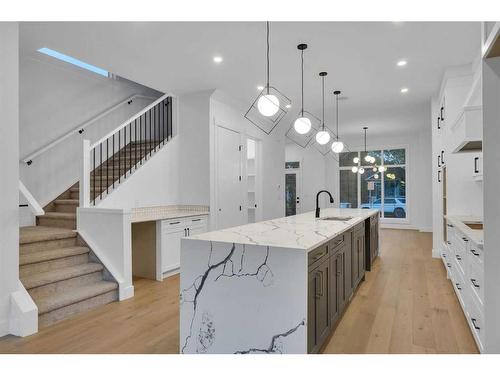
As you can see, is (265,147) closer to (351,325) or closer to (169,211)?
(169,211)

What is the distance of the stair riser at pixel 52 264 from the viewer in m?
3.29

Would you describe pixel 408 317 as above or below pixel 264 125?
below

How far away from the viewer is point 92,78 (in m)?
5.82

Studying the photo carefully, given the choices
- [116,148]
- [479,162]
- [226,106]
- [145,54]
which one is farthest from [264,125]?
[479,162]

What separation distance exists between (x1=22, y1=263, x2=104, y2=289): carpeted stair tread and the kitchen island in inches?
70.8

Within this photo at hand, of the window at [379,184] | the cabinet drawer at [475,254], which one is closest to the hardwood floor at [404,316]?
the cabinet drawer at [475,254]

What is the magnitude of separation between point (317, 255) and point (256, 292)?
492 millimetres

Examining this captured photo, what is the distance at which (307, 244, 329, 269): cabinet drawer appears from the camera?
6.79ft

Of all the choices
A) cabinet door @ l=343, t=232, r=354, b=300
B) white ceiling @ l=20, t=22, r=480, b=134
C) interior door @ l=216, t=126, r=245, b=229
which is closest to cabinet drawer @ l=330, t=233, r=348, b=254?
cabinet door @ l=343, t=232, r=354, b=300

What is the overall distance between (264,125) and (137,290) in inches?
197

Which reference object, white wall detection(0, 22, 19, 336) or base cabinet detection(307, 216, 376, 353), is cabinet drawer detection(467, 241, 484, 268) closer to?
base cabinet detection(307, 216, 376, 353)

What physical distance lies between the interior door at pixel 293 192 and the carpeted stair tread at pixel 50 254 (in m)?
8.48

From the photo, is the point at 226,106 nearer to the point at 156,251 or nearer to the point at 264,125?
the point at 264,125

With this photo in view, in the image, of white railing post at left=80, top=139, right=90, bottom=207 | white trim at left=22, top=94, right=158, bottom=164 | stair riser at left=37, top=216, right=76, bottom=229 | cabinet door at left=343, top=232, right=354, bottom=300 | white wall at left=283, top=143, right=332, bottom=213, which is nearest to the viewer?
cabinet door at left=343, top=232, right=354, bottom=300
